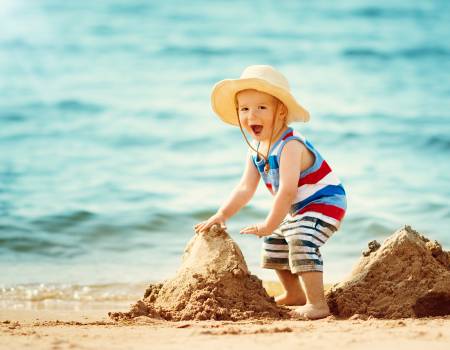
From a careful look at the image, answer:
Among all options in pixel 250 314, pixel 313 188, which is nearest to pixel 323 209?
pixel 313 188

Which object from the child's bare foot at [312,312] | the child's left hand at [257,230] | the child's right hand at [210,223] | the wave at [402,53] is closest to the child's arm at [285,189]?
the child's left hand at [257,230]

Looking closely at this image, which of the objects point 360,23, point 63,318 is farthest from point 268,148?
point 360,23

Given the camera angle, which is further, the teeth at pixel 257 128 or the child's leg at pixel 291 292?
the child's leg at pixel 291 292

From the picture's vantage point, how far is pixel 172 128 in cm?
1141

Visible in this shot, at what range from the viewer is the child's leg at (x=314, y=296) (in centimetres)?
436

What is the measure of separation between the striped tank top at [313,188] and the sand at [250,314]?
328 mm

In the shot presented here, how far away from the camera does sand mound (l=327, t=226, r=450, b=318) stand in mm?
4344

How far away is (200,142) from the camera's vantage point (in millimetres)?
10656

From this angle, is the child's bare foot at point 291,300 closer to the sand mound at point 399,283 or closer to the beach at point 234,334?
the sand mound at point 399,283

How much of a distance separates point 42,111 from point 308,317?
8.51 meters

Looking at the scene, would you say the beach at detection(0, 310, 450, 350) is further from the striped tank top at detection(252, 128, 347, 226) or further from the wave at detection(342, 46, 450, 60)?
the wave at detection(342, 46, 450, 60)

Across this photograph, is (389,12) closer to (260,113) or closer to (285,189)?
(260,113)

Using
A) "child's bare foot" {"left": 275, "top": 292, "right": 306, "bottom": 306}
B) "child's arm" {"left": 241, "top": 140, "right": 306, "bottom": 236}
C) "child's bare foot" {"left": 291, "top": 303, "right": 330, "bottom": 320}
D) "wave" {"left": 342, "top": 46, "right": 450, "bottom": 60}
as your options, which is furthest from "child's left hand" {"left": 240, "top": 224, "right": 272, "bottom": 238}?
"wave" {"left": 342, "top": 46, "right": 450, "bottom": 60}

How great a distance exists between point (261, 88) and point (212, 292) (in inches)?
40.3
